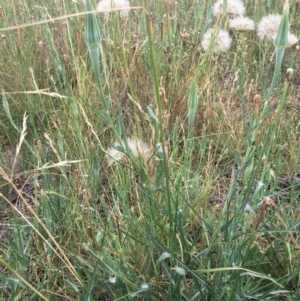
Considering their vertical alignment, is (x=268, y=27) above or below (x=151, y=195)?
above

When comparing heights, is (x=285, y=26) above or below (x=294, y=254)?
above

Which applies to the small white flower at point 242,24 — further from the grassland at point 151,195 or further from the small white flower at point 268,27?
the grassland at point 151,195

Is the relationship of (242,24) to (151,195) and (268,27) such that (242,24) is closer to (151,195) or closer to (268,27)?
(268,27)

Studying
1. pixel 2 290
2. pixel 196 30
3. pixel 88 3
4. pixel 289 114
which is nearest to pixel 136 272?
pixel 2 290

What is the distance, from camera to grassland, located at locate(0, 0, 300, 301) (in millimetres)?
837

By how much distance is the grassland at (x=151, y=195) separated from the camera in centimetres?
84

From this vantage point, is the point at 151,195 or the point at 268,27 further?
the point at 268,27

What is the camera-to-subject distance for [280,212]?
1137mm

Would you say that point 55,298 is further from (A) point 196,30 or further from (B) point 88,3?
(A) point 196,30

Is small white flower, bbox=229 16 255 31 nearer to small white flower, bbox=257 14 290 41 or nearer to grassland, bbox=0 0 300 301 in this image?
small white flower, bbox=257 14 290 41

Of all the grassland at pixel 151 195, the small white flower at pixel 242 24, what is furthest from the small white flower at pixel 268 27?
the grassland at pixel 151 195

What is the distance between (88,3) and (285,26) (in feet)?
1.14

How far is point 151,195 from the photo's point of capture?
3.15 ft

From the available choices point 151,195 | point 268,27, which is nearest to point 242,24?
point 268,27
